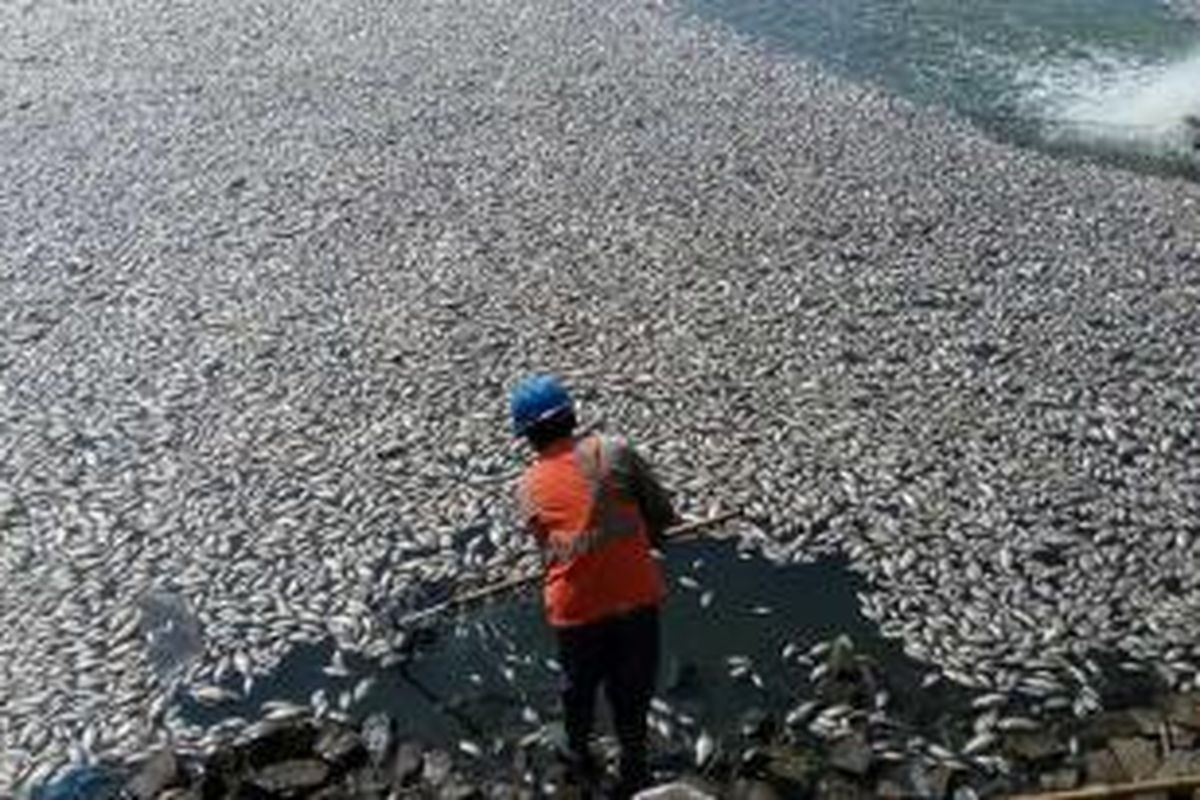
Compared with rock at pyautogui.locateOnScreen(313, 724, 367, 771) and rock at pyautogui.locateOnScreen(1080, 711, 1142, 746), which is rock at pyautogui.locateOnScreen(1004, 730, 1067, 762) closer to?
rock at pyautogui.locateOnScreen(1080, 711, 1142, 746)

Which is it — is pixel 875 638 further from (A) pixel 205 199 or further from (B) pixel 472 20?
(B) pixel 472 20

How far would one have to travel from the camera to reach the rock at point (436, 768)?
10.0 metres

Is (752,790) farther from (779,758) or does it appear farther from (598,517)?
(598,517)

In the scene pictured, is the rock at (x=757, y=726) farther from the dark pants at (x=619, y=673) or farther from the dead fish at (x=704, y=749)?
the dark pants at (x=619, y=673)

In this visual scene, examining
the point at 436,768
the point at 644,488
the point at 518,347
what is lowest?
the point at 436,768

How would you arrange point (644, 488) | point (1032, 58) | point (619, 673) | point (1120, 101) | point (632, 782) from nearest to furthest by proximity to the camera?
point (644, 488)
point (619, 673)
point (632, 782)
point (1120, 101)
point (1032, 58)

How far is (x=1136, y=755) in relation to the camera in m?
10.0

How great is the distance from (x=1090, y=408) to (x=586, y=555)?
6.88 m

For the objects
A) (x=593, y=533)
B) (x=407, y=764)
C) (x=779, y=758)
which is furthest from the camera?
(x=407, y=764)

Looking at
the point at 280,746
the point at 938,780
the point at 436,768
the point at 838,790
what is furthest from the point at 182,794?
the point at 938,780

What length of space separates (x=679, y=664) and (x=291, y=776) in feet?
9.03

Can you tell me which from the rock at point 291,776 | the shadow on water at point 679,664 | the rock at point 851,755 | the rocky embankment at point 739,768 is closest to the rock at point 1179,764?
the rocky embankment at point 739,768

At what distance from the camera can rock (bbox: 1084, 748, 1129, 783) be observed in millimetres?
9859

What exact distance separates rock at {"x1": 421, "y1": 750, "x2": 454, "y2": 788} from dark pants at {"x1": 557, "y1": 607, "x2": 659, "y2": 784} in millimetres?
951
